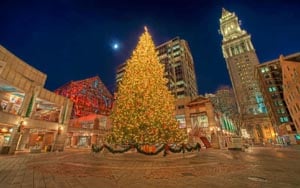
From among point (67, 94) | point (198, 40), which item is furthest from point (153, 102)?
point (198, 40)

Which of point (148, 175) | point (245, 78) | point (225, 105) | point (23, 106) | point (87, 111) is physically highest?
point (245, 78)

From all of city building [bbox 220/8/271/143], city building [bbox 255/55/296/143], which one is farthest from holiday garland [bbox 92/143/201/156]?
city building [bbox 220/8/271/143]

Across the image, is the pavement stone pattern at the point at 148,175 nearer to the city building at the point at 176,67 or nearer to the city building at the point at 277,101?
the city building at the point at 277,101

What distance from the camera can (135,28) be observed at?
67.1m

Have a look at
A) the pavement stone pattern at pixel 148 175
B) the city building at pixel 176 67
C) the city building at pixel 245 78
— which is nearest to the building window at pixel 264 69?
the city building at pixel 245 78

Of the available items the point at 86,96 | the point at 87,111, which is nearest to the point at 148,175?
the point at 87,111

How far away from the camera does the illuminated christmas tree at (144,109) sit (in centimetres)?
1109

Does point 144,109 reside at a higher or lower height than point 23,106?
lower

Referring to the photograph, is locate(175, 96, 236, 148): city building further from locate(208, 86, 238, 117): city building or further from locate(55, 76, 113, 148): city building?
locate(55, 76, 113, 148): city building

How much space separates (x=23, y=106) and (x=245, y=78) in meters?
114

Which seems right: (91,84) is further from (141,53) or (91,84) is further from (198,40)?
(198,40)

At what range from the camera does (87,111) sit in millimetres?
47875

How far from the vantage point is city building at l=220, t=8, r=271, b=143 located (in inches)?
2923

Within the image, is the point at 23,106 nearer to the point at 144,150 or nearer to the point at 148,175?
the point at 144,150
